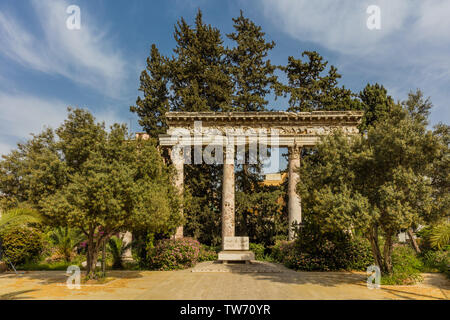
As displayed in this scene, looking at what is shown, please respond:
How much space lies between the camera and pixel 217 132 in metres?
21.6

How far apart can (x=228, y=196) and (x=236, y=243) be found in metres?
3.34

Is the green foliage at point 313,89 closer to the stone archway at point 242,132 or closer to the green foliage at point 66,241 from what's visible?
the stone archway at point 242,132

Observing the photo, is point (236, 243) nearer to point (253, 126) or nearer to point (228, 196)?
point (228, 196)

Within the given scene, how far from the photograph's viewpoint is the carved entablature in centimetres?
2120

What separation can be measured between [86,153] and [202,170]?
42.8 feet

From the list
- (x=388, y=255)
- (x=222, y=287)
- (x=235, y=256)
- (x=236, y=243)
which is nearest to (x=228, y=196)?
(x=236, y=243)

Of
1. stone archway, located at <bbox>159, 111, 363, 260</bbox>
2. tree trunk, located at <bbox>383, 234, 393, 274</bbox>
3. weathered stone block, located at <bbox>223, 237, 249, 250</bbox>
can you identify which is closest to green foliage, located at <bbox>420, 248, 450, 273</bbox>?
tree trunk, located at <bbox>383, 234, 393, 274</bbox>

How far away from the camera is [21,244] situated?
17.3m

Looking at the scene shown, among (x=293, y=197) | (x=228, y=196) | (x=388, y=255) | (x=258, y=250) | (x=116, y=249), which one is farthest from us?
(x=258, y=250)

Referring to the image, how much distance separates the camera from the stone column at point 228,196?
21.1m

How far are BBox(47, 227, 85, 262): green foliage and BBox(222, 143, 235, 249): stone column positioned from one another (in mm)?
8712
